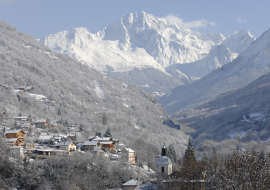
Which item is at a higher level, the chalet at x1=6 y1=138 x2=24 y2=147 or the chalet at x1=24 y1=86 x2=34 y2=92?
the chalet at x1=24 y1=86 x2=34 y2=92

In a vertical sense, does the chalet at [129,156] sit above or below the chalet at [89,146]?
below

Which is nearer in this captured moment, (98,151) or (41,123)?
(98,151)

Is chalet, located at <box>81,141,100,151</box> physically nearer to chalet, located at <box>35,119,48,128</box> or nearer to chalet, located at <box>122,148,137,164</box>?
chalet, located at <box>122,148,137,164</box>

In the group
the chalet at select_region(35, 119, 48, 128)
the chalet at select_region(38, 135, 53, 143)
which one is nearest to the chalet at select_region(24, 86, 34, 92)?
the chalet at select_region(35, 119, 48, 128)

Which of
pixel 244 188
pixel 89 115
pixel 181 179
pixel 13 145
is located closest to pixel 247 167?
pixel 244 188

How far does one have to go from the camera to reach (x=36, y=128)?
12550 centimetres

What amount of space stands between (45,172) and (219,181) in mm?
51780

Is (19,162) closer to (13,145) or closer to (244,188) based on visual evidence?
(13,145)

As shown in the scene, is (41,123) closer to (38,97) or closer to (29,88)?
(38,97)

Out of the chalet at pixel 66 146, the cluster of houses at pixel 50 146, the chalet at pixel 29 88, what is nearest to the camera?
the cluster of houses at pixel 50 146

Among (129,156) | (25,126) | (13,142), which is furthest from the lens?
(25,126)

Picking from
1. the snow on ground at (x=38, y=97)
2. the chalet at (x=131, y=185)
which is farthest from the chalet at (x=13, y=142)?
the snow on ground at (x=38, y=97)

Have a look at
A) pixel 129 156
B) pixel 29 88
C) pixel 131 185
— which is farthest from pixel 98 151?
pixel 29 88

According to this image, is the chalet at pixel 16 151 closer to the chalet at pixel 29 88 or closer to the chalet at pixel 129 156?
the chalet at pixel 129 156
